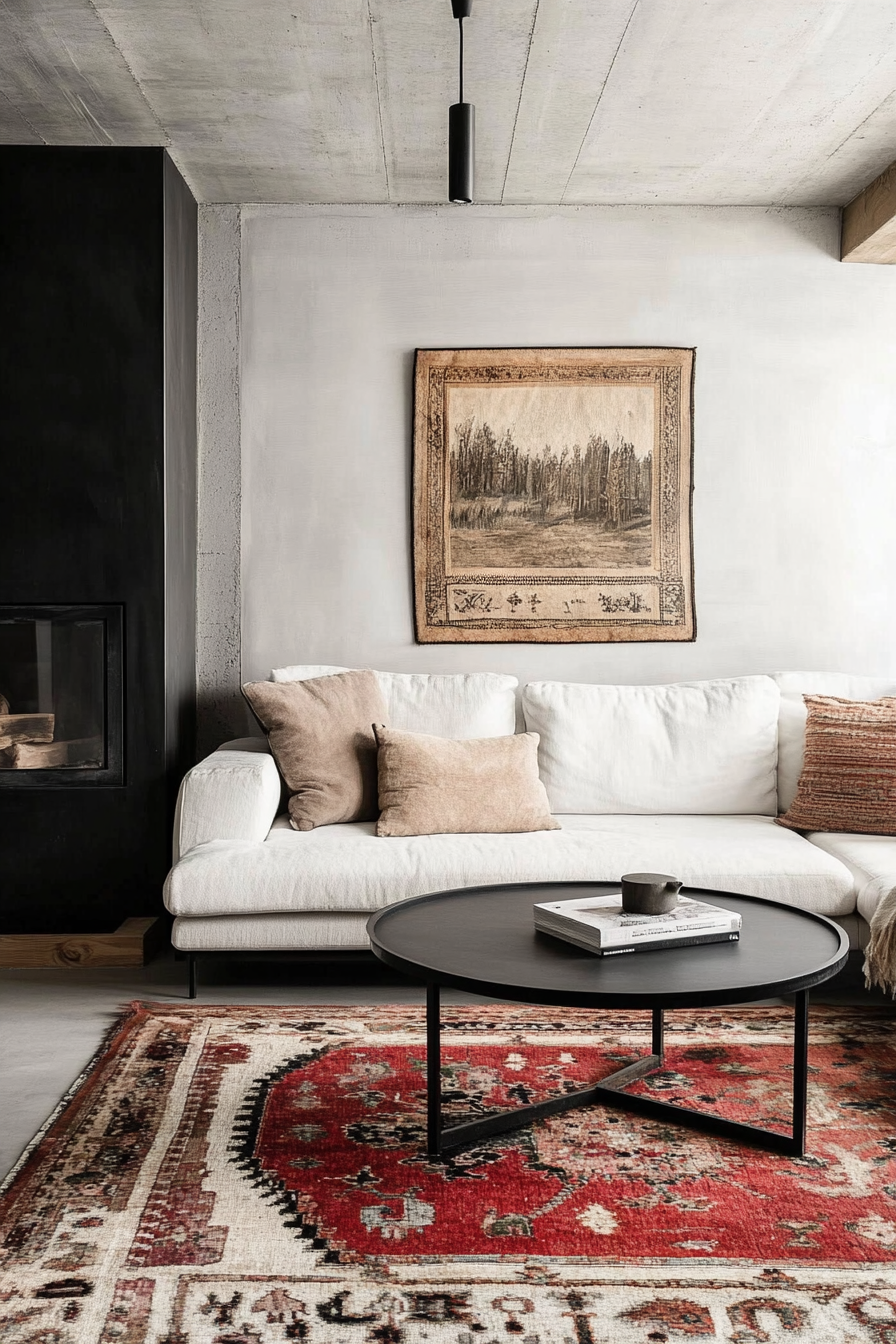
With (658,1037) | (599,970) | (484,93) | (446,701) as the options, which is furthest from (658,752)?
(484,93)

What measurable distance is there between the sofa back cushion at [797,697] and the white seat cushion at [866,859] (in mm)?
350

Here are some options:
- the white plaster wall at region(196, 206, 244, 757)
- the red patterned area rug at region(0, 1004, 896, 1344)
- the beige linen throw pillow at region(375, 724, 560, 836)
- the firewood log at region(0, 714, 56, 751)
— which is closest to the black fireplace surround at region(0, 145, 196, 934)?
the firewood log at region(0, 714, 56, 751)

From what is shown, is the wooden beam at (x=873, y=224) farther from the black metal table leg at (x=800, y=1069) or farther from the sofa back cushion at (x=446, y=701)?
the black metal table leg at (x=800, y=1069)

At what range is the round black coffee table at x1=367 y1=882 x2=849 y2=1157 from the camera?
1969mm

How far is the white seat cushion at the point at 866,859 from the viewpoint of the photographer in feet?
9.99

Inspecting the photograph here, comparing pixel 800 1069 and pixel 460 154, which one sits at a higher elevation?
pixel 460 154

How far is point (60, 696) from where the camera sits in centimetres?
372

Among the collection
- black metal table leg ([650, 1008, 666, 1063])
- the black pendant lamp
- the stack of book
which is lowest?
black metal table leg ([650, 1008, 666, 1063])

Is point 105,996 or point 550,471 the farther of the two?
point 550,471

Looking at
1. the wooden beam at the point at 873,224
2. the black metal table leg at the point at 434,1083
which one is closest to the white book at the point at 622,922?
the black metal table leg at the point at 434,1083

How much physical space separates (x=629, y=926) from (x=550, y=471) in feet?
8.09

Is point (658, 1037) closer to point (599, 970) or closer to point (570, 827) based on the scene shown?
point (599, 970)

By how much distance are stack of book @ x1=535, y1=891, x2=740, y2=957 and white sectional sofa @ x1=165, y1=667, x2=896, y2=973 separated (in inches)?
33.6

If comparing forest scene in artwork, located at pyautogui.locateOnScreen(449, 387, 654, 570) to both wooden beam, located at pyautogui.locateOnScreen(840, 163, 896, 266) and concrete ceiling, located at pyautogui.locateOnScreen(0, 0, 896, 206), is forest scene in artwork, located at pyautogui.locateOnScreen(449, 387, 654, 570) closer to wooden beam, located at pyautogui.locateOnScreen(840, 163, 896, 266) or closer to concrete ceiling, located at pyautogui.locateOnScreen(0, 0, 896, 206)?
concrete ceiling, located at pyautogui.locateOnScreen(0, 0, 896, 206)
